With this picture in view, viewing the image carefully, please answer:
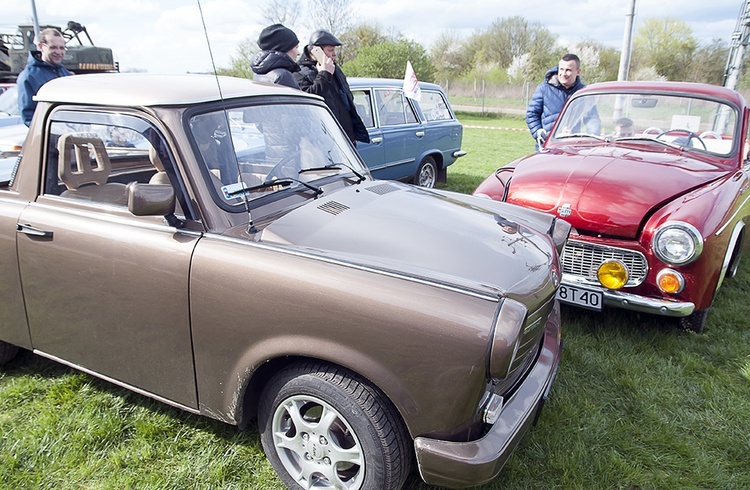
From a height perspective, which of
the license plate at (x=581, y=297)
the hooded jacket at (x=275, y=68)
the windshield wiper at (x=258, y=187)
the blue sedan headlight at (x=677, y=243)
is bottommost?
the license plate at (x=581, y=297)

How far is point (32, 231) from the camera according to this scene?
254 centimetres

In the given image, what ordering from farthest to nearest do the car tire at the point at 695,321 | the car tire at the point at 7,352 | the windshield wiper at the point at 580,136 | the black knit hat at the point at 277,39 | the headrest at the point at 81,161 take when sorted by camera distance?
the windshield wiper at the point at 580,136 < the black knit hat at the point at 277,39 < the car tire at the point at 695,321 < the car tire at the point at 7,352 < the headrest at the point at 81,161

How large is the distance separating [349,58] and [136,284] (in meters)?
34.5

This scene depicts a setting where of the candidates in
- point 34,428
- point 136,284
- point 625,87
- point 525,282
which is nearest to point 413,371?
point 525,282

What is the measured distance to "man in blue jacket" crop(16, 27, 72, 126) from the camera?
4922 mm

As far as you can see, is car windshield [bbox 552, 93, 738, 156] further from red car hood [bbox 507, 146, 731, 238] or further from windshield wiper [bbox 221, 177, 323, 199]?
windshield wiper [bbox 221, 177, 323, 199]

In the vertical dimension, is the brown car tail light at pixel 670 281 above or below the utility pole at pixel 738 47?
below

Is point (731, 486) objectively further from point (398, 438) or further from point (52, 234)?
point (52, 234)

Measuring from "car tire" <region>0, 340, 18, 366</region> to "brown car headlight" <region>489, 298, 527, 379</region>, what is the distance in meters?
2.94

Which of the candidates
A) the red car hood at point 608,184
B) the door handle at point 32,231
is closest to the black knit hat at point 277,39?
the red car hood at point 608,184

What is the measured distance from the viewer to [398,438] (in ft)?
6.44

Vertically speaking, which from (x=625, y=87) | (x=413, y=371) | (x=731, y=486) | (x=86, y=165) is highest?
(x=625, y=87)

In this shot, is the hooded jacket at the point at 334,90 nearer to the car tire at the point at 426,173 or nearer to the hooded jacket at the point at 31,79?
the hooded jacket at the point at 31,79

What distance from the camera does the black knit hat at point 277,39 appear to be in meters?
4.73
